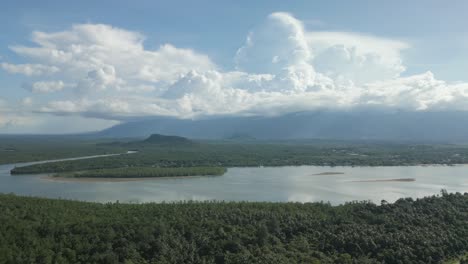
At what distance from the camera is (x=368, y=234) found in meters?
25.1

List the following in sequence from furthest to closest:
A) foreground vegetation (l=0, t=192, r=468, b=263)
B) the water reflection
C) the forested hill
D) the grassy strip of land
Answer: the forested hill, the grassy strip of land, the water reflection, foreground vegetation (l=0, t=192, r=468, b=263)

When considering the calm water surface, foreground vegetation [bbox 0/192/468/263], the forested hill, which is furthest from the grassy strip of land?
the forested hill

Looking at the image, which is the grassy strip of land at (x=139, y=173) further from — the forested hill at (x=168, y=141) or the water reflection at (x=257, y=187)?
the forested hill at (x=168, y=141)

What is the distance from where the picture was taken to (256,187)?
46.4 meters

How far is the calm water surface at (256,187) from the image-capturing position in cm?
4034

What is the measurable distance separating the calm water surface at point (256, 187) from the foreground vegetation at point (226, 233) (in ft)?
31.3

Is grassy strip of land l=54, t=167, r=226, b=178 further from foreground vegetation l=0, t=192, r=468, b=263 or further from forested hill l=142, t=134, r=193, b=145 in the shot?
forested hill l=142, t=134, r=193, b=145

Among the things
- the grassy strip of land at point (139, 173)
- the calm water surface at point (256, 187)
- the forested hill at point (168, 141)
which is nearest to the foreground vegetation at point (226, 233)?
the calm water surface at point (256, 187)

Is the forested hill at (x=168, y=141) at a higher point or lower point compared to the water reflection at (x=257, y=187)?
higher

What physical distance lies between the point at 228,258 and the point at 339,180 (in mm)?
34529

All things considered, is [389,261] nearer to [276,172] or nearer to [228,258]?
[228,258]

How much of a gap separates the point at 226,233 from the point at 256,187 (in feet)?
73.5

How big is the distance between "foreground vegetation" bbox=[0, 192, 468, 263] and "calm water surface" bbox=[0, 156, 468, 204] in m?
9.54

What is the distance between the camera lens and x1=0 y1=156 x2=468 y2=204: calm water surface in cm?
4034
